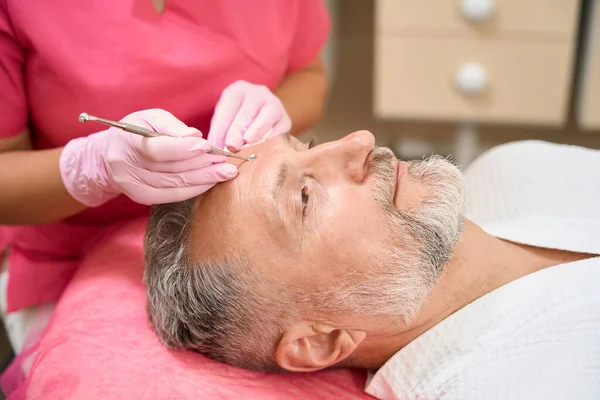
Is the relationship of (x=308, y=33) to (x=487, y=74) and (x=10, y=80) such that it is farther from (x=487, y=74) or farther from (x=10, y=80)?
(x=487, y=74)

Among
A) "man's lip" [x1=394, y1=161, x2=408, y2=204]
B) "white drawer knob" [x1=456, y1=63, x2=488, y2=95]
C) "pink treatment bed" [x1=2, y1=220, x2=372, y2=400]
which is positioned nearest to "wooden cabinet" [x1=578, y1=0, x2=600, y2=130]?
"white drawer knob" [x1=456, y1=63, x2=488, y2=95]

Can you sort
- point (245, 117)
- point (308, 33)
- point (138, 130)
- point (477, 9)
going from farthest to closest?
point (477, 9) < point (308, 33) < point (245, 117) < point (138, 130)

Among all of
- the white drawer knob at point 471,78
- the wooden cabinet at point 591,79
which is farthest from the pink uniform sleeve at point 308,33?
the wooden cabinet at point 591,79

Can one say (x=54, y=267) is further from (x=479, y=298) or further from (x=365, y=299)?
(x=479, y=298)

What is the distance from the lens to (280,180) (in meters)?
0.98

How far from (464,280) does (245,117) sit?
467 millimetres

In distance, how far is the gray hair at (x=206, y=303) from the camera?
3.14ft

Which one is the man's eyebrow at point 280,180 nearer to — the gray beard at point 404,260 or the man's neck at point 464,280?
the gray beard at point 404,260

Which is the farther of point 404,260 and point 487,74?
point 487,74

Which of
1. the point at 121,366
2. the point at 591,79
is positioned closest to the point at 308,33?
the point at 121,366

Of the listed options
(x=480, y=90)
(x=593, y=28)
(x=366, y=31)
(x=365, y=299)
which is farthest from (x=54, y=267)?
(x=366, y=31)

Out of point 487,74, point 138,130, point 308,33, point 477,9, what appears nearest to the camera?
point 138,130

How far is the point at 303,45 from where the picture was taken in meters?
1.40

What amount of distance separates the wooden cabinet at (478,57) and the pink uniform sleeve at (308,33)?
502mm
